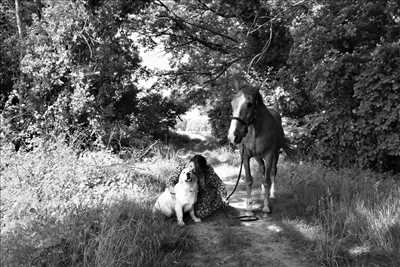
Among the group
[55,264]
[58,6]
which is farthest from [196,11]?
[55,264]

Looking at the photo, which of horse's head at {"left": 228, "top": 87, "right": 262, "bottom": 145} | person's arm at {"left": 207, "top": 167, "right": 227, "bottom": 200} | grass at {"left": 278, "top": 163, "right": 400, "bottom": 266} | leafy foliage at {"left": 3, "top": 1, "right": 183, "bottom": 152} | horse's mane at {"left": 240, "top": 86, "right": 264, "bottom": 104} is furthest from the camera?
leafy foliage at {"left": 3, "top": 1, "right": 183, "bottom": 152}

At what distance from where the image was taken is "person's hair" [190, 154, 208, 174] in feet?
16.3

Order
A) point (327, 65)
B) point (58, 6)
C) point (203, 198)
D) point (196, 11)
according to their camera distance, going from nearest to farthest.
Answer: point (203, 198) < point (327, 65) < point (58, 6) < point (196, 11)

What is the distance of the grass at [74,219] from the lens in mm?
3467

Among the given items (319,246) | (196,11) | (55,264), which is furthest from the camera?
(196,11)

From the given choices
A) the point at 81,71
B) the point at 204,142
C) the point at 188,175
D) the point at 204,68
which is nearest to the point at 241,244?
the point at 188,175

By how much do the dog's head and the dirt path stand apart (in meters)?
0.66

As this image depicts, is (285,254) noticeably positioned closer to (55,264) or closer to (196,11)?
(55,264)

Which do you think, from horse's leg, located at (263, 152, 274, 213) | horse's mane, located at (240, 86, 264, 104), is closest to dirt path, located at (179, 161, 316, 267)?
horse's leg, located at (263, 152, 274, 213)

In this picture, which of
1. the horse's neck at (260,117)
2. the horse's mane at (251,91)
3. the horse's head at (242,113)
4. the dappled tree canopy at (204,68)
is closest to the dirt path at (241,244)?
the horse's head at (242,113)

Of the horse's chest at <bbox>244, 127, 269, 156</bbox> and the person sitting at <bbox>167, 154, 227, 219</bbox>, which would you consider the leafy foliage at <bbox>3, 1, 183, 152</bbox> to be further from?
the horse's chest at <bbox>244, 127, 269, 156</bbox>

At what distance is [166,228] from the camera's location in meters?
4.37

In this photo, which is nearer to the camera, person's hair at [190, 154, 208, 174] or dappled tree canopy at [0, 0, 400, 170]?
person's hair at [190, 154, 208, 174]

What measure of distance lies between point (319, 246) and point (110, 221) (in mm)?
2469
